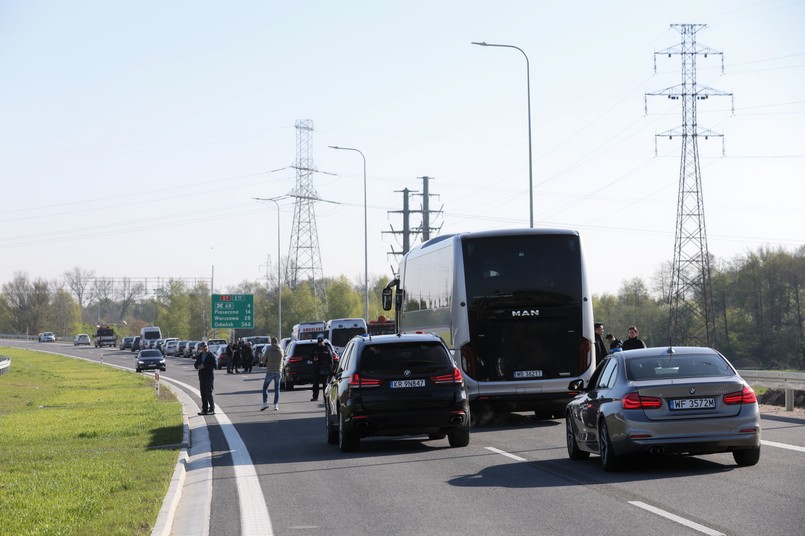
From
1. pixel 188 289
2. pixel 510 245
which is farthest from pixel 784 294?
pixel 188 289

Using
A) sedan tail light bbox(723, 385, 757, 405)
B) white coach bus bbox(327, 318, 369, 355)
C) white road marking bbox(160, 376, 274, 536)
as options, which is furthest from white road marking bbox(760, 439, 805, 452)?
white coach bus bbox(327, 318, 369, 355)

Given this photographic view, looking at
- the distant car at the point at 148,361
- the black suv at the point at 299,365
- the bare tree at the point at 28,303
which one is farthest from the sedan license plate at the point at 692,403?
the bare tree at the point at 28,303

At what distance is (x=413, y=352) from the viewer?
18109 millimetres

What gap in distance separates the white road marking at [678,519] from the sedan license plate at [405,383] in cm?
679

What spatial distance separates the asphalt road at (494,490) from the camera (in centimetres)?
1012

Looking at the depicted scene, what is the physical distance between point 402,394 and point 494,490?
526 centimetres

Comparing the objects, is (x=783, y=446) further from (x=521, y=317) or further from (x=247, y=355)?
(x=247, y=355)

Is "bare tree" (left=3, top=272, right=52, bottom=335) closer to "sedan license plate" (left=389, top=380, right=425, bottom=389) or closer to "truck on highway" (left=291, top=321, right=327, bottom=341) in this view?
"truck on highway" (left=291, top=321, right=327, bottom=341)

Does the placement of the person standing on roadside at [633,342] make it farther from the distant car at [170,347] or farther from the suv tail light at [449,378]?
the distant car at [170,347]

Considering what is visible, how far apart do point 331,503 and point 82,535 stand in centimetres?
289

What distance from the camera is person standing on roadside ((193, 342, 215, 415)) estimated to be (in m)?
27.7

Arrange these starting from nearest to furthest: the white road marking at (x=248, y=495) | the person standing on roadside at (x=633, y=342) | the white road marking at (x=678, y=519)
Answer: the white road marking at (x=678, y=519) < the white road marking at (x=248, y=495) < the person standing on roadside at (x=633, y=342)

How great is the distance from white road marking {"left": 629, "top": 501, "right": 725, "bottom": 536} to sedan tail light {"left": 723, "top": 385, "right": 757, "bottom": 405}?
2767mm

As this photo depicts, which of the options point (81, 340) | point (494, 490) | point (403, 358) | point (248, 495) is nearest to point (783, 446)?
point (403, 358)
